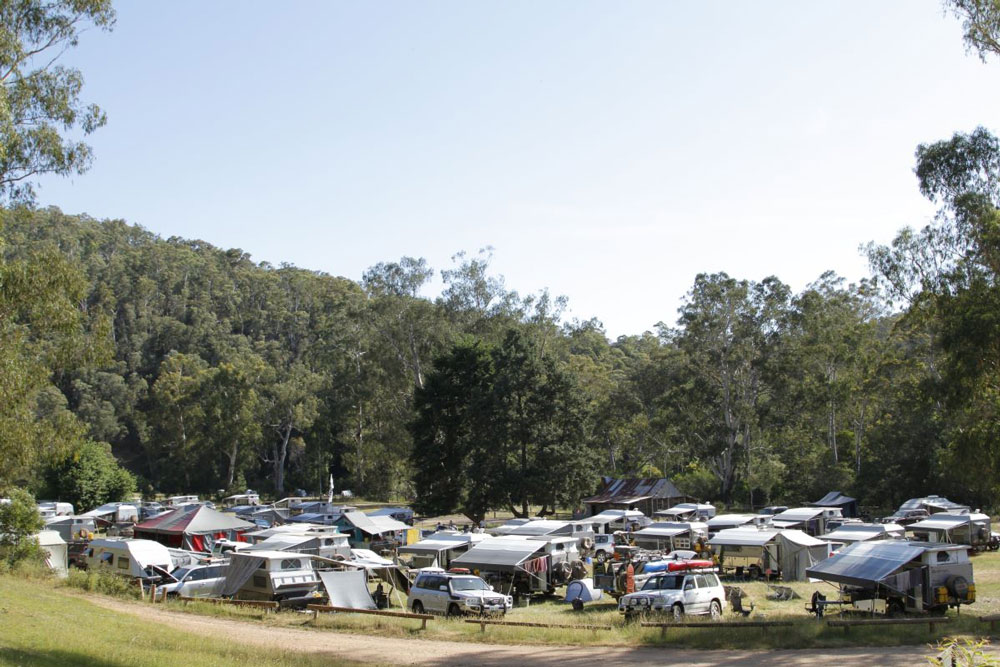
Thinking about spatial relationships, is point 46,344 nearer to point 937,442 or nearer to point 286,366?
point 937,442

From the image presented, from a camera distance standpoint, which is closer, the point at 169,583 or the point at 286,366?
the point at 169,583

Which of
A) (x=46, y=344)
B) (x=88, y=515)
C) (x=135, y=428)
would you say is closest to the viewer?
(x=46, y=344)

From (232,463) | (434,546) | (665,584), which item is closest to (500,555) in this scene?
(434,546)

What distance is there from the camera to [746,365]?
179 ft

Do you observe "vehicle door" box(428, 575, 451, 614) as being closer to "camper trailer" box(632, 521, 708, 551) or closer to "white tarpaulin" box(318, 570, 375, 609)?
"white tarpaulin" box(318, 570, 375, 609)

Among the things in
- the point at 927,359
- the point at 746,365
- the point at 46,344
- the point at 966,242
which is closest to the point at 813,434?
the point at 746,365

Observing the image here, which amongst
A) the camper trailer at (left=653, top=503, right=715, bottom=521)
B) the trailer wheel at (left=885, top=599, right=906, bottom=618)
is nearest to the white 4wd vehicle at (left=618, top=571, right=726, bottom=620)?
the trailer wheel at (left=885, top=599, right=906, bottom=618)

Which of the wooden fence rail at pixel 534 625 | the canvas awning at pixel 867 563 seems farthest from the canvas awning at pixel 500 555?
the canvas awning at pixel 867 563

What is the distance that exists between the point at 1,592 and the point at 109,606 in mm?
2353

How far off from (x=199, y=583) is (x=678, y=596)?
41.1ft

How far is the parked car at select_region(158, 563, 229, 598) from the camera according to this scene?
72.3 ft

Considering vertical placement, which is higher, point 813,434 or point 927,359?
point 927,359

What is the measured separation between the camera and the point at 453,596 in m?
19.8

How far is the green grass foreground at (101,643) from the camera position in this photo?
12531mm
